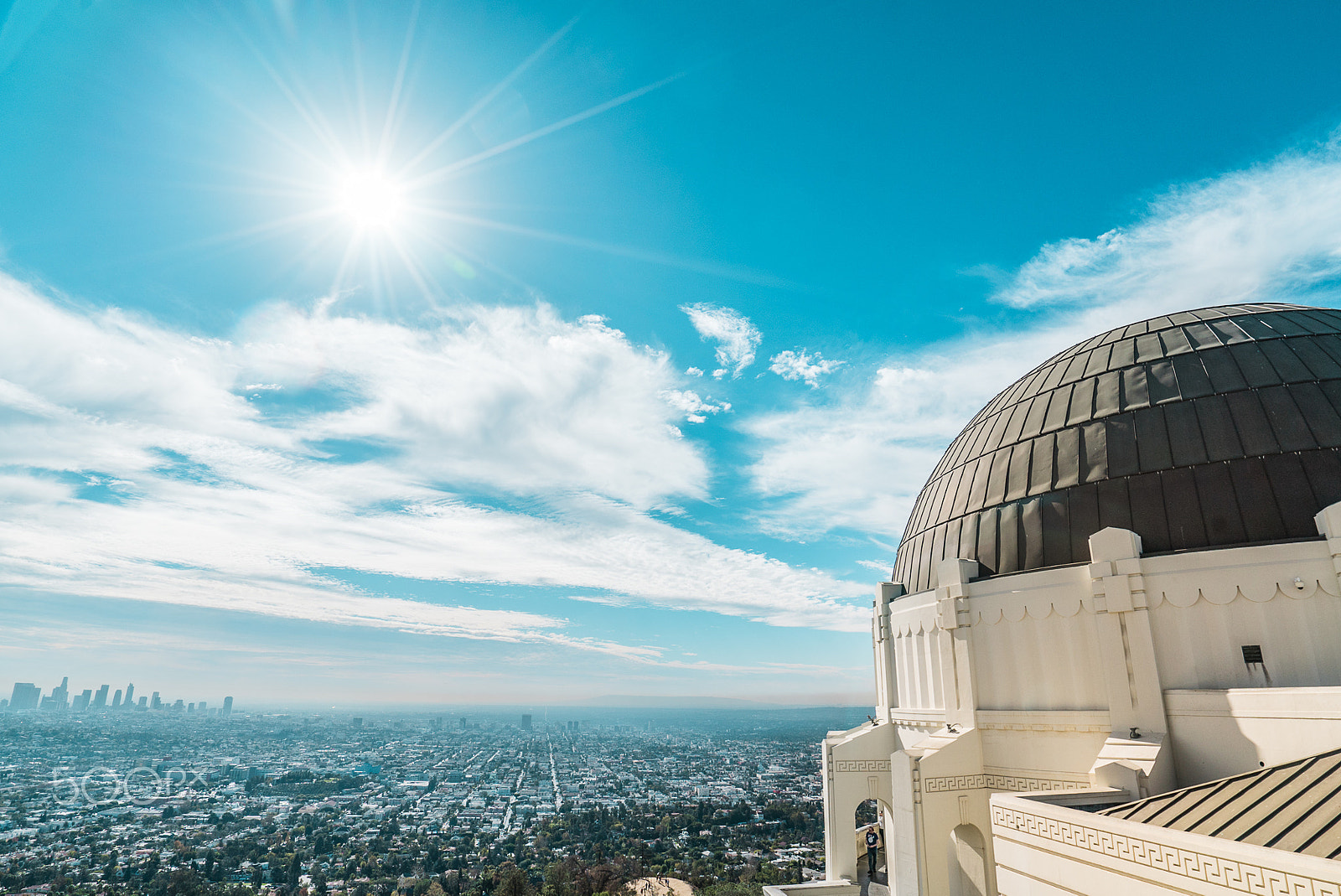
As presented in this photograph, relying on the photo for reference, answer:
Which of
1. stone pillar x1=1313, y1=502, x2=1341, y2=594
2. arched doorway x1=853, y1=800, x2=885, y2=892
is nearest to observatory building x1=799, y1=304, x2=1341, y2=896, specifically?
stone pillar x1=1313, y1=502, x2=1341, y2=594

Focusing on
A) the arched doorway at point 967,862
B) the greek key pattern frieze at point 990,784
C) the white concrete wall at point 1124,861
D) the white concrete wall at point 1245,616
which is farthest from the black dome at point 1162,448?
the white concrete wall at point 1124,861

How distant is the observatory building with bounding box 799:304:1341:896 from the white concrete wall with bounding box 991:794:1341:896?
0.03m

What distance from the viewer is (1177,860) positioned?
21.1 ft

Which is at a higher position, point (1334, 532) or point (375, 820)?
point (1334, 532)

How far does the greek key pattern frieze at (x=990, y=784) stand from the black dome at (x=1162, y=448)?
410 cm

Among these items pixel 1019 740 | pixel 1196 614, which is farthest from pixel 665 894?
pixel 1196 614

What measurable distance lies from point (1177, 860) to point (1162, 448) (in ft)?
28.9

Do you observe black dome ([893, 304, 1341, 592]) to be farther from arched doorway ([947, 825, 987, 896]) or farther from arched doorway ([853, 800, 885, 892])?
arched doorway ([853, 800, 885, 892])

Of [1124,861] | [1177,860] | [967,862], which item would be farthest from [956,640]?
[1177,860]

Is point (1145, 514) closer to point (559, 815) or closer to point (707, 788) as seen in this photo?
point (559, 815)

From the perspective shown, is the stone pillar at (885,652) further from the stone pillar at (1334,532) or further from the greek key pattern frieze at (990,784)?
the stone pillar at (1334,532)

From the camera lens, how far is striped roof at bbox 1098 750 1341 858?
588 centimetres

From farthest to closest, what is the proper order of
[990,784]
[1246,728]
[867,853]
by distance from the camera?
[867,853]
[990,784]
[1246,728]

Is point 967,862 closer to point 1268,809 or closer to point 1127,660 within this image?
point 1127,660
